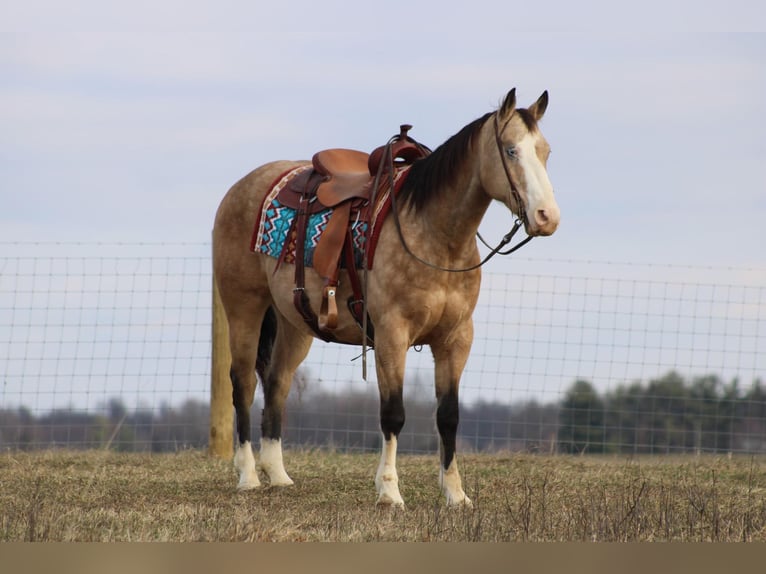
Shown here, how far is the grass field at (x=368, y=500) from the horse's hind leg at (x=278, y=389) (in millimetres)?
224

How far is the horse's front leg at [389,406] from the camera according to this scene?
614 centimetres

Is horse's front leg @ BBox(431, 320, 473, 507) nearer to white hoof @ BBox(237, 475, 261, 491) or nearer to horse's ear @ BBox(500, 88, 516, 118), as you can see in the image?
horse's ear @ BBox(500, 88, 516, 118)

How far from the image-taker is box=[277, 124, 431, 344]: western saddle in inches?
259

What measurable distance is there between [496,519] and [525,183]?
1.71 m

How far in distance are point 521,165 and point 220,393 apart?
4478mm

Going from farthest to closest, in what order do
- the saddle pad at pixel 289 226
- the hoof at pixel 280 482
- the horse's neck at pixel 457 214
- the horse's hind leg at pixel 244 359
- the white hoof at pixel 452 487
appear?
the horse's hind leg at pixel 244 359 < the hoof at pixel 280 482 < the saddle pad at pixel 289 226 < the white hoof at pixel 452 487 < the horse's neck at pixel 457 214

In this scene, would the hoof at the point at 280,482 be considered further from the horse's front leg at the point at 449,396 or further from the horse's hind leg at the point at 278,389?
the horse's front leg at the point at 449,396

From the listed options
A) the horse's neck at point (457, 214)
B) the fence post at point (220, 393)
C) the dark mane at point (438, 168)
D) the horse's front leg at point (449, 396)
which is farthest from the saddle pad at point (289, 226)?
the fence post at point (220, 393)

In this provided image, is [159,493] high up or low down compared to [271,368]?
down

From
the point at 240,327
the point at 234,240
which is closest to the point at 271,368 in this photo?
the point at 240,327

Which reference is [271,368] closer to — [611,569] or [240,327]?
[240,327]

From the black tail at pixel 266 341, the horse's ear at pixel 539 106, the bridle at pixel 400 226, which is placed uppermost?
the horse's ear at pixel 539 106

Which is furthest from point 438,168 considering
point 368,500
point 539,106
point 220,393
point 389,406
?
point 220,393

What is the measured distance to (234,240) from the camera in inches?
303
